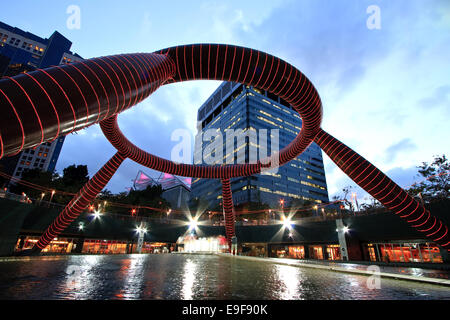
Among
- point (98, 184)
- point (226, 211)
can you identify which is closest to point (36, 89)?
point (98, 184)

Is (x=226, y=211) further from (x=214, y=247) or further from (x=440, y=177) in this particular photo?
(x=440, y=177)

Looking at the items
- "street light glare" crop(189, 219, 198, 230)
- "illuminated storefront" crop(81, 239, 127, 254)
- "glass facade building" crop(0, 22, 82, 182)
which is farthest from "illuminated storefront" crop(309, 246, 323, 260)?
"glass facade building" crop(0, 22, 82, 182)

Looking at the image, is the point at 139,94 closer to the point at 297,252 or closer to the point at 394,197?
the point at 394,197

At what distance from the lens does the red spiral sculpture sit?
13.6 ft

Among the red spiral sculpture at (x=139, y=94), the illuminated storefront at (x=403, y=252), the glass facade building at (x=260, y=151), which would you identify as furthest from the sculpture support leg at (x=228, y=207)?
the glass facade building at (x=260, y=151)

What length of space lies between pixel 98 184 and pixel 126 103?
15.6 meters

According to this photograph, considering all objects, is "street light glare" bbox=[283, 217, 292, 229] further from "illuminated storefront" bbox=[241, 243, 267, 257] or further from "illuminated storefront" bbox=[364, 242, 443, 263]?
"illuminated storefront" bbox=[364, 242, 443, 263]

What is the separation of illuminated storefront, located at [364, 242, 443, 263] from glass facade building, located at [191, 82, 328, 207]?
70.4m

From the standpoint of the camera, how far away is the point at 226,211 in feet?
88.8

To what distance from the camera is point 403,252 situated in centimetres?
2619

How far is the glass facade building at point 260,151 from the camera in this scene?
107 metres

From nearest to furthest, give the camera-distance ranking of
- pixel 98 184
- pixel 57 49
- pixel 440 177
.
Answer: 1. pixel 98 184
2. pixel 440 177
3. pixel 57 49

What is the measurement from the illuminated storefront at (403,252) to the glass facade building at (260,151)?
70.4 metres

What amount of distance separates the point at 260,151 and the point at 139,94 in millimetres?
108744
